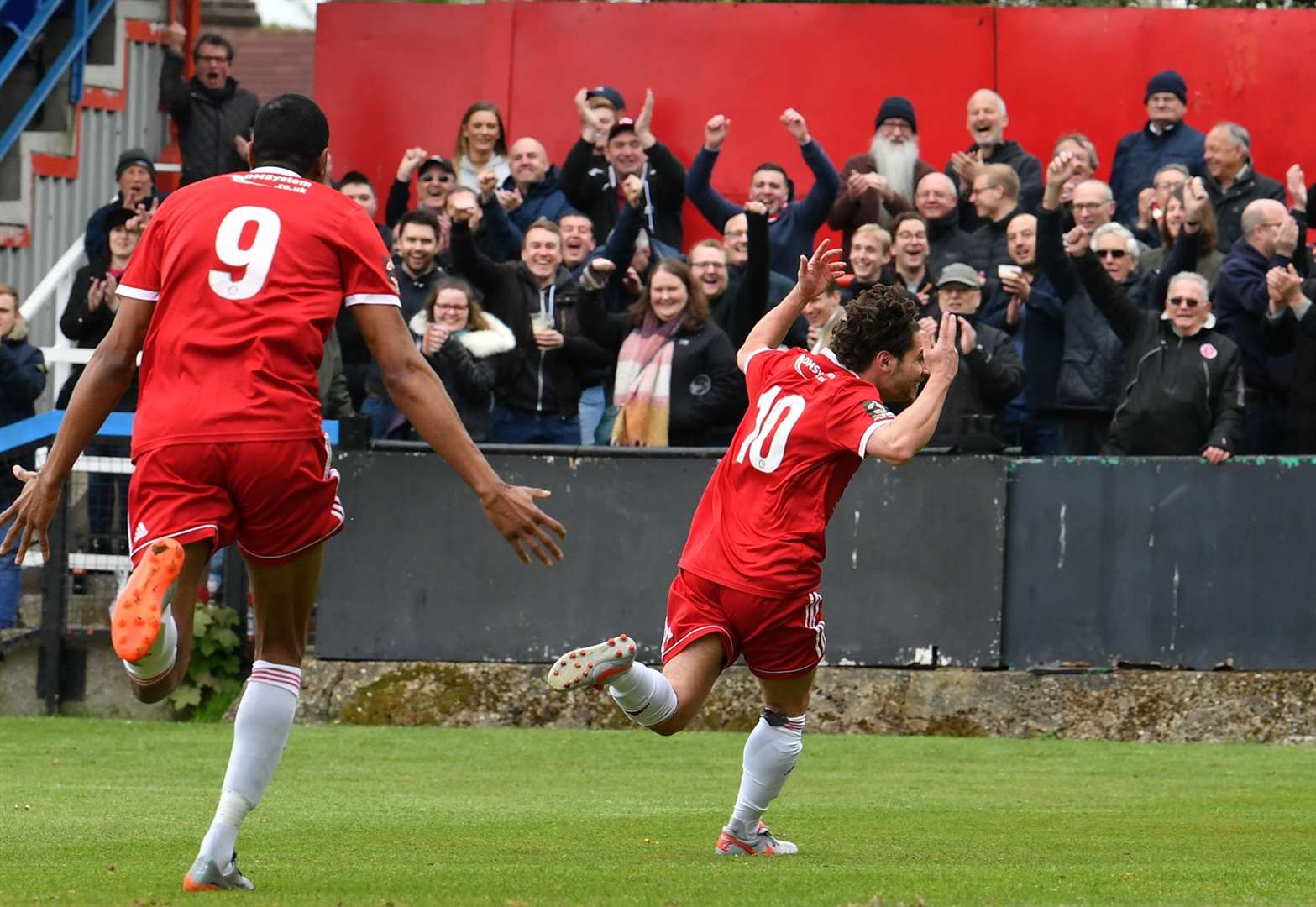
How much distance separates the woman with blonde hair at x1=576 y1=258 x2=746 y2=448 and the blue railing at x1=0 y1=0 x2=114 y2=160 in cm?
630

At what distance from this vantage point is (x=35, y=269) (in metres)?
17.3

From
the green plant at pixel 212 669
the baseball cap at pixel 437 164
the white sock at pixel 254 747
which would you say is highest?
the baseball cap at pixel 437 164

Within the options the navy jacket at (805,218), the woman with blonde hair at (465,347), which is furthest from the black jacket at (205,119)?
the navy jacket at (805,218)

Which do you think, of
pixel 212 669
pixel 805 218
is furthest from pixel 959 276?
pixel 212 669

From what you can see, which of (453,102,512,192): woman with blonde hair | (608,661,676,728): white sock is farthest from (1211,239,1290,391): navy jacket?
(608,661,676,728): white sock

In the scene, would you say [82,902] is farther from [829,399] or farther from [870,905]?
[829,399]

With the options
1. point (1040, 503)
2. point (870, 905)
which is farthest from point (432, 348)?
point (870, 905)

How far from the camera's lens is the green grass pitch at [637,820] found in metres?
6.22

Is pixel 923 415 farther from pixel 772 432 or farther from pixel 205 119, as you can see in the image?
pixel 205 119

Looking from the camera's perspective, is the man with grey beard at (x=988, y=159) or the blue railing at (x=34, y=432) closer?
the blue railing at (x=34, y=432)

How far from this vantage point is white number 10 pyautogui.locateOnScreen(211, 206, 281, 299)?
5855 mm

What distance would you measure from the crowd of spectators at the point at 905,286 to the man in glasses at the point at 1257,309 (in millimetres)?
13

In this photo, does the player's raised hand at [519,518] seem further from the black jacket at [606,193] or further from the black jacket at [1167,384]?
the black jacket at [606,193]

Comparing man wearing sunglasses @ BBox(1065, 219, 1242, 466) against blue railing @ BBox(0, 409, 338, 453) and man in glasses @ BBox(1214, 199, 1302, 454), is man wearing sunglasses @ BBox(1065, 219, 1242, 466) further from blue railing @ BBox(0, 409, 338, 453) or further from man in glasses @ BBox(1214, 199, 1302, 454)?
blue railing @ BBox(0, 409, 338, 453)
